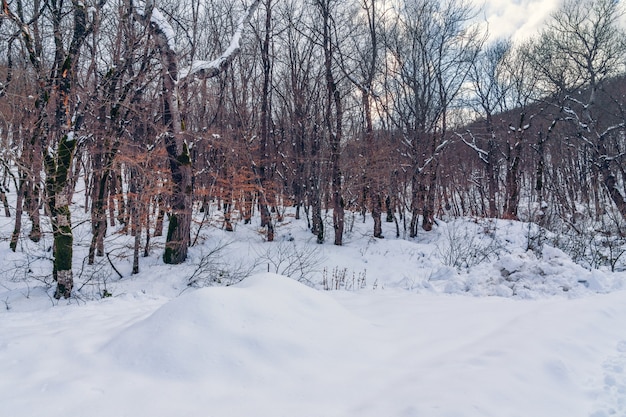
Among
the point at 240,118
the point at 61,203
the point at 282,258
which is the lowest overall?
the point at 282,258

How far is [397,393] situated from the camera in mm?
2857

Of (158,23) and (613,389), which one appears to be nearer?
(613,389)

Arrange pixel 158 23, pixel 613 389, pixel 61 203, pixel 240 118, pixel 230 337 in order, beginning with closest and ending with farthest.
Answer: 1. pixel 613 389
2. pixel 230 337
3. pixel 61 203
4. pixel 158 23
5. pixel 240 118

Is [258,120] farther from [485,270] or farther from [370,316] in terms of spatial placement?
[370,316]

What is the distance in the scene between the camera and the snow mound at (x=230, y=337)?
318 centimetres

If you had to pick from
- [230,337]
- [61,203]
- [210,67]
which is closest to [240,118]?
[210,67]

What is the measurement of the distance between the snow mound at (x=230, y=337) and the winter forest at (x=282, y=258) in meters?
0.02

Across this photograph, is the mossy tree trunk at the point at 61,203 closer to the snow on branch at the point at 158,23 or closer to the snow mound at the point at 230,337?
the snow on branch at the point at 158,23

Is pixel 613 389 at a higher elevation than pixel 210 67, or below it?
below

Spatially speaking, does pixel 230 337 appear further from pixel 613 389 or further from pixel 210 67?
pixel 210 67

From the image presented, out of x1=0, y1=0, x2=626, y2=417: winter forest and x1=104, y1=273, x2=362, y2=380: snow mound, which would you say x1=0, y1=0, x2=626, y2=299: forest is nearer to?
x1=0, y1=0, x2=626, y2=417: winter forest

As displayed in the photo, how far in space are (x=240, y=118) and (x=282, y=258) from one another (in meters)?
7.21

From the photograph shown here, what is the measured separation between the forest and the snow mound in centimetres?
457

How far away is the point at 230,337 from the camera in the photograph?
347cm
